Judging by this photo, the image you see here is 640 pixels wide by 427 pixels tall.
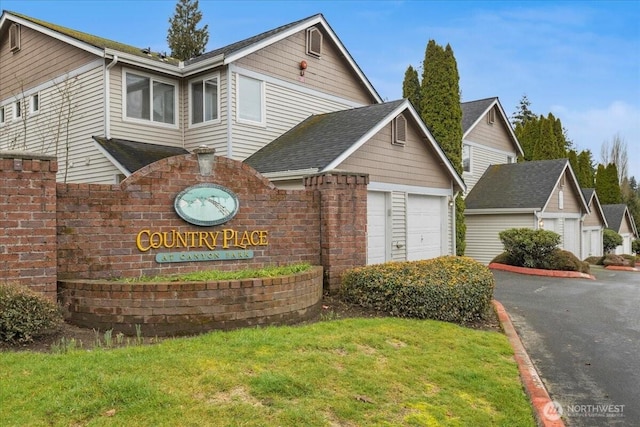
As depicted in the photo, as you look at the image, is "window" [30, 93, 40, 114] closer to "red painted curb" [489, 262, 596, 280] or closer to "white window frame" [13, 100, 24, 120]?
"white window frame" [13, 100, 24, 120]

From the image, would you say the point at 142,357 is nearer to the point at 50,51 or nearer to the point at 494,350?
the point at 494,350

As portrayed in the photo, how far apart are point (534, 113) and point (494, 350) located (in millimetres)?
67637

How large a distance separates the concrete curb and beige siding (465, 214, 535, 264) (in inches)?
624

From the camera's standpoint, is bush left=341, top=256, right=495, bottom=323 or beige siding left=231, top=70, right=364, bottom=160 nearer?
bush left=341, top=256, right=495, bottom=323

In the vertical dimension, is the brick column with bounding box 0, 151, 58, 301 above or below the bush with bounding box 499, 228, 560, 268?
above

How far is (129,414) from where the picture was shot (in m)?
4.09

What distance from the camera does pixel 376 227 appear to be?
45.3 ft

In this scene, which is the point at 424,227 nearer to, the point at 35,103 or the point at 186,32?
the point at 35,103

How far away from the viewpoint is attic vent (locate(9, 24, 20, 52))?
690 inches

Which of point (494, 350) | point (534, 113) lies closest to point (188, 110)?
point (494, 350)

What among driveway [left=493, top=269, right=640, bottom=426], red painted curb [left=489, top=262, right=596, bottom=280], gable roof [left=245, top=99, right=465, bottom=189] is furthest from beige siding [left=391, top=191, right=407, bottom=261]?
red painted curb [left=489, top=262, right=596, bottom=280]

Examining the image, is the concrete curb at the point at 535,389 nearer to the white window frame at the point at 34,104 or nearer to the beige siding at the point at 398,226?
the beige siding at the point at 398,226

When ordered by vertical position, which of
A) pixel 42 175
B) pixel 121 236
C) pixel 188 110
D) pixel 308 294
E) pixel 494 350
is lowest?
pixel 494 350

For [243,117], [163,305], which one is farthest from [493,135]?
[163,305]
